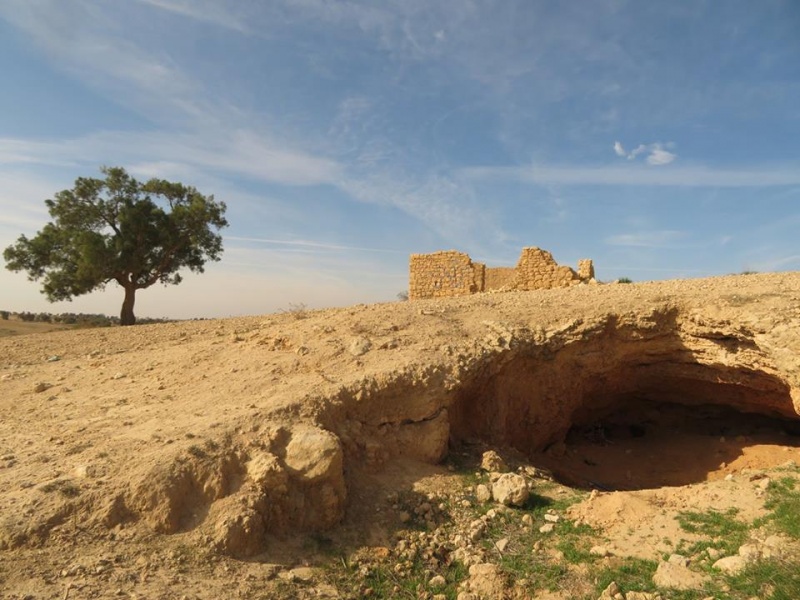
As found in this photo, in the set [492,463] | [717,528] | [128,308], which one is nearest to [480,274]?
[492,463]

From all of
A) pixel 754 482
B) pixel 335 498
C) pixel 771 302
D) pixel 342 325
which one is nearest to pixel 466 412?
pixel 342 325

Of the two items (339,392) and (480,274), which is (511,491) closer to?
(339,392)

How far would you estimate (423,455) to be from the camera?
5969mm

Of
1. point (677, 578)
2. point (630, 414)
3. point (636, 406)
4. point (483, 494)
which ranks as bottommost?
point (677, 578)

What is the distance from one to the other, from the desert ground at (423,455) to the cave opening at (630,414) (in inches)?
1.6

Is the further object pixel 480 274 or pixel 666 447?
pixel 480 274

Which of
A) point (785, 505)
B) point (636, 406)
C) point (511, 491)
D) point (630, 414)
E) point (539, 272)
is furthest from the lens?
point (539, 272)

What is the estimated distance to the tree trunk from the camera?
1933 centimetres

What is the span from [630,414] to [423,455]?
561 centimetres

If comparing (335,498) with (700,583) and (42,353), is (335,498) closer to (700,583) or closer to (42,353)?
(700,583)

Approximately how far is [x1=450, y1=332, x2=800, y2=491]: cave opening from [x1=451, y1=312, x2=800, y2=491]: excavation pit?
2cm

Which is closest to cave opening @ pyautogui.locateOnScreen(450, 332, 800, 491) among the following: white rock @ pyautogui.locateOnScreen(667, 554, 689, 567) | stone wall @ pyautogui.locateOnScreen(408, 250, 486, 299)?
white rock @ pyautogui.locateOnScreen(667, 554, 689, 567)

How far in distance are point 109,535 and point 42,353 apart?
686 cm

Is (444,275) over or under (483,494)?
over
